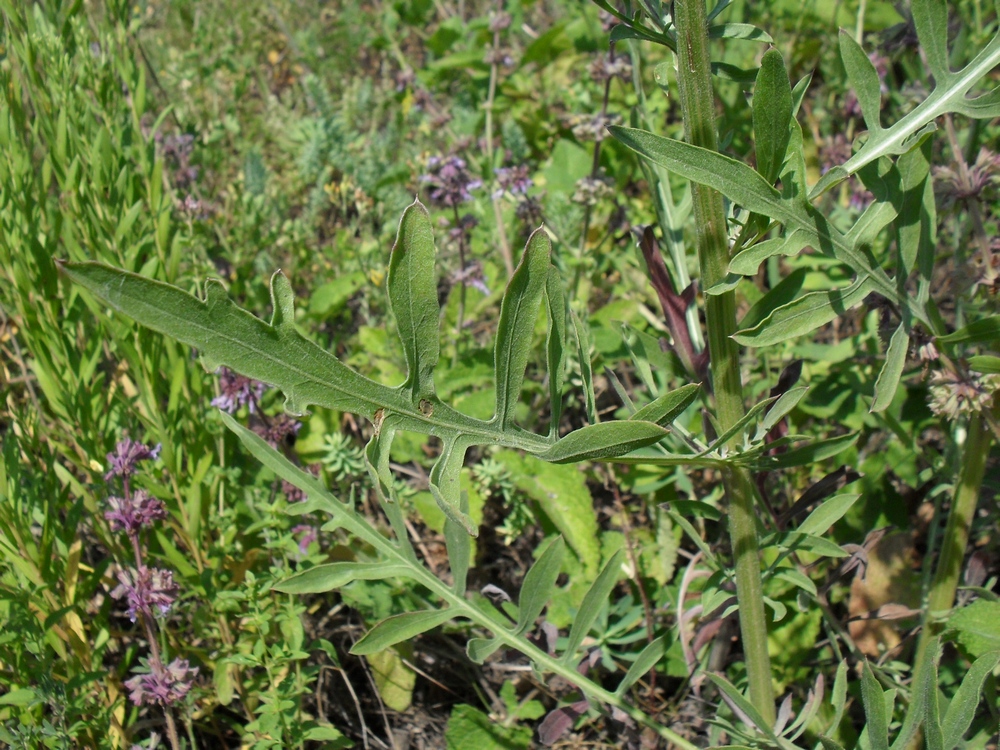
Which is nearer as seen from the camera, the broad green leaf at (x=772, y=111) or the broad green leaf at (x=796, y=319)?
the broad green leaf at (x=772, y=111)

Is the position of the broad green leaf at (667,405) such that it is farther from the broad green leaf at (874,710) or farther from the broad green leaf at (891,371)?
the broad green leaf at (874,710)

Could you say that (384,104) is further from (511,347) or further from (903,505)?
(511,347)

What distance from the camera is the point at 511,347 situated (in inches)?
43.3

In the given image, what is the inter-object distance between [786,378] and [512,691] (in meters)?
0.99

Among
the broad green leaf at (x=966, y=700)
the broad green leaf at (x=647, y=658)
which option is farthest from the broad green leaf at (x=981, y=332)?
the broad green leaf at (x=647, y=658)

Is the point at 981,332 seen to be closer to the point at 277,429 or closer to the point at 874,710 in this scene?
the point at 874,710

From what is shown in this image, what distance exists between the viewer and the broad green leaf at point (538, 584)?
155 cm

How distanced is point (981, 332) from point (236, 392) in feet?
5.17

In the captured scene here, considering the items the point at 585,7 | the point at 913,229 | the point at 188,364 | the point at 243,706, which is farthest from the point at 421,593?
the point at 585,7

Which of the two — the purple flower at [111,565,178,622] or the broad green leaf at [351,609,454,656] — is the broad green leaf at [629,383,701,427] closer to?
the broad green leaf at [351,609,454,656]

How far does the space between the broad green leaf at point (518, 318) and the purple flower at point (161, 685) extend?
980 millimetres

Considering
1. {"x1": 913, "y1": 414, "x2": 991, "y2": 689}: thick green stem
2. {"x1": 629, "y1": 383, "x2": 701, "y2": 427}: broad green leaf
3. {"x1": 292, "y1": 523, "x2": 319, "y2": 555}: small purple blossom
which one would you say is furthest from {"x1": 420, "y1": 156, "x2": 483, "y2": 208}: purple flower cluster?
{"x1": 629, "y1": 383, "x2": 701, "y2": 427}: broad green leaf

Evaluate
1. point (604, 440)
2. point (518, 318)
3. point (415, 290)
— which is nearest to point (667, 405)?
point (604, 440)

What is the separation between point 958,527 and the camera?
1.56 m
